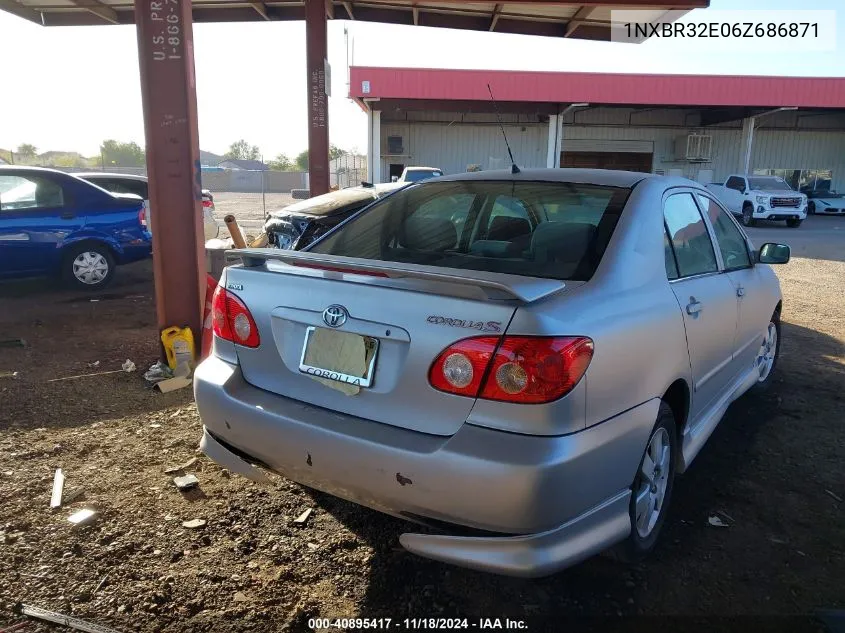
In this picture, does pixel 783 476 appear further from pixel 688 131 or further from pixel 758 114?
pixel 688 131

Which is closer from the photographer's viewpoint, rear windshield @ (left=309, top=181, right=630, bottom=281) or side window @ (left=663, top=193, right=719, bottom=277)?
rear windshield @ (left=309, top=181, right=630, bottom=281)

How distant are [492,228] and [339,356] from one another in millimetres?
1251

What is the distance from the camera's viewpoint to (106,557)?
2645 millimetres

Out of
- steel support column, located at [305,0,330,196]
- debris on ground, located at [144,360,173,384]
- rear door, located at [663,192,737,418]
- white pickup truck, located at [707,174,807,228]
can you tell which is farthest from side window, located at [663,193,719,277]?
white pickup truck, located at [707,174,807,228]

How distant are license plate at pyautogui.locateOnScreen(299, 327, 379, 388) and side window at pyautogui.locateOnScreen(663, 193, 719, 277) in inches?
61.3

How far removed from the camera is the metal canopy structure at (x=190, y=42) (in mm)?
4684

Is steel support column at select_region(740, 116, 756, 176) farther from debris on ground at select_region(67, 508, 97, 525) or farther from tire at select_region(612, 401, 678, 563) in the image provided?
debris on ground at select_region(67, 508, 97, 525)

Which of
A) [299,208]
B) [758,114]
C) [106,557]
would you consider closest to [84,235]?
[299,208]

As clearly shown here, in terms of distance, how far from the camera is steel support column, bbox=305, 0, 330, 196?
1055 cm

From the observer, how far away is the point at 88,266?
824 cm

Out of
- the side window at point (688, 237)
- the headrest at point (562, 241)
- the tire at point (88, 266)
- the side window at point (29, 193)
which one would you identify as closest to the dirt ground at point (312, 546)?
the side window at point (688, 237)

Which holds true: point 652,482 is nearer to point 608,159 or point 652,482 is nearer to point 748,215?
point 748,215

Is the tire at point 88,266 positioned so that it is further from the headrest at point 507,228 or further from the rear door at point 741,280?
the rear door at point 741,280

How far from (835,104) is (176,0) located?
29.9m
